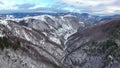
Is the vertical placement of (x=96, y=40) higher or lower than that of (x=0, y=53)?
lower

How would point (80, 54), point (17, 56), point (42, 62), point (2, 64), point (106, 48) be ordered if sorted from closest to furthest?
point (2, 64) < point (17, 56) < point (42, 62) < point (106, 48) < point (80, 54)

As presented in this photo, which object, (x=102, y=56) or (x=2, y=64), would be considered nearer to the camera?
(x=2, y=64)

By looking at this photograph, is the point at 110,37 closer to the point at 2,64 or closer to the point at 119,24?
the point at 119,24

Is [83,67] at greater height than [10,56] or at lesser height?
lesser

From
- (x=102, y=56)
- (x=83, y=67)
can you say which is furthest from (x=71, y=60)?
(x=102, y=56)

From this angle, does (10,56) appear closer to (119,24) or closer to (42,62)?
(42,62)

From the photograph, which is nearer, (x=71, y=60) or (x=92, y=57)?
(x=92, y=57)

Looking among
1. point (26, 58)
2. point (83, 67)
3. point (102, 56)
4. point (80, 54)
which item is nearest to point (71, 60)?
point (80, 54)

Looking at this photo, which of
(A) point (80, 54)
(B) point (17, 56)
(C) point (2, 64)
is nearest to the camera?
(C) point (2, 64)

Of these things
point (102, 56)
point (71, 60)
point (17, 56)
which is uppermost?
point (17, 56)
